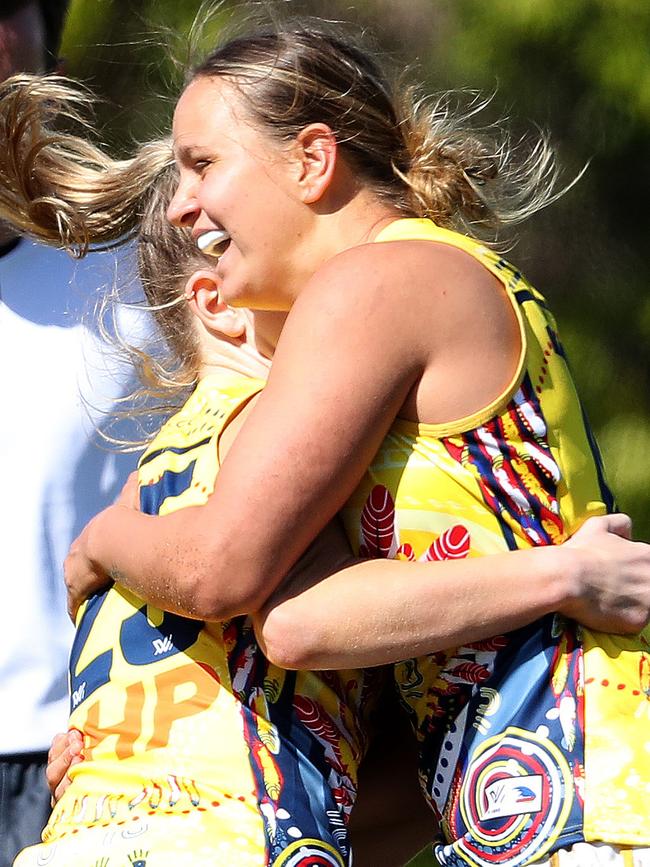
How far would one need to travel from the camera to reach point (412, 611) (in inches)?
64.9

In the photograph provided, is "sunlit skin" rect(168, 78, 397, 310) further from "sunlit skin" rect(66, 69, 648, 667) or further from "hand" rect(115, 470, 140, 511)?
"hand" rect(115, 470, 140, 511)

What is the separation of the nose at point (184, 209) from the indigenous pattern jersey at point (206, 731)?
0.27 meters

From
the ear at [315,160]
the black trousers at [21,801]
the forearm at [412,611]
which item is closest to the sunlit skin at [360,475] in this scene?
the forearm at [412,611]

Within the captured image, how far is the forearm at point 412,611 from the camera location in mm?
1647

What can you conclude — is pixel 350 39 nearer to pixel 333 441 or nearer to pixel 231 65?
pixel 231 65

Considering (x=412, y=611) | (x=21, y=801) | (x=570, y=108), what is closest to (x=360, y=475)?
(x=412, y=611)

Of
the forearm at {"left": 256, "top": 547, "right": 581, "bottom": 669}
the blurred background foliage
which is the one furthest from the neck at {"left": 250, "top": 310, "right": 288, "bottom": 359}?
the blurred background foliage

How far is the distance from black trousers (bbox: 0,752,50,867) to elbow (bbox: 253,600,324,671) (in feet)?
3.07

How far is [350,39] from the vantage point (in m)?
2.11

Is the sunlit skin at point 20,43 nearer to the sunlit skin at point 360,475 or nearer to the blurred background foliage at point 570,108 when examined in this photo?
the blurred background foliage at point 570,108

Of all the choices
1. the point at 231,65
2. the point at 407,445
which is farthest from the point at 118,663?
the point at 231,65

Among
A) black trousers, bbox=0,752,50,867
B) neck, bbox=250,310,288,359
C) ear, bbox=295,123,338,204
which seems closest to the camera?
ear, bbox=295,123,338,204

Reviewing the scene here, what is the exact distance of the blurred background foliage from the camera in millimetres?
3949

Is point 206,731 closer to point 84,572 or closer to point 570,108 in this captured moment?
point 84,572
